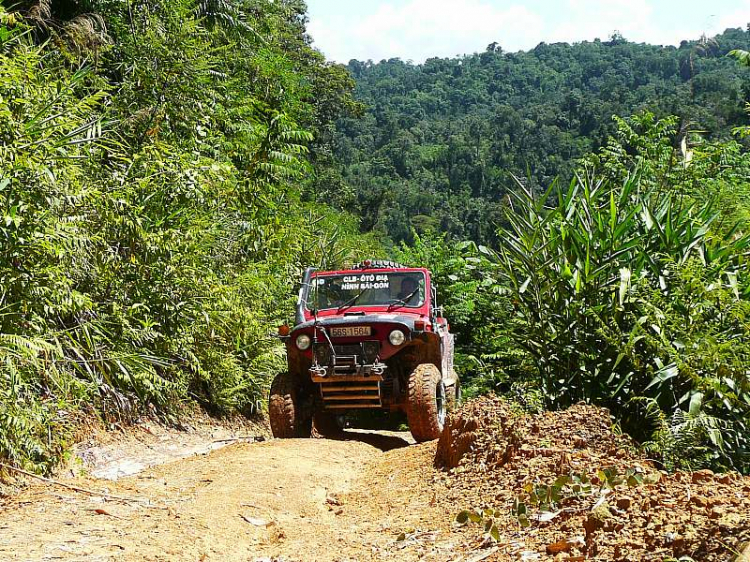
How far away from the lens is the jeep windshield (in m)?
10.8

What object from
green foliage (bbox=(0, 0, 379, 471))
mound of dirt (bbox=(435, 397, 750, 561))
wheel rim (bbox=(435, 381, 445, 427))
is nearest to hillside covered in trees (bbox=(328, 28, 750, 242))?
green foliage (bbox=(0, 0, 379, 471))

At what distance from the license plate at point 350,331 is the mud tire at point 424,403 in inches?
29.2

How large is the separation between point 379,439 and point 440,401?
121 centimetres

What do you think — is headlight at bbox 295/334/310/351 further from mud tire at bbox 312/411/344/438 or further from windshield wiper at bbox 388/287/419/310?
mud tire at bbox 312/411/344/438

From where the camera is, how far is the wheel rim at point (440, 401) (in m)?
9.77

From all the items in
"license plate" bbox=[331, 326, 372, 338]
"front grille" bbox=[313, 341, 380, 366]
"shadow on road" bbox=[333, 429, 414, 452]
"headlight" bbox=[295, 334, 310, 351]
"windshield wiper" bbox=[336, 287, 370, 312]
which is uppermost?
"windshield wiper" bbox=[336, 287, 370, 312]

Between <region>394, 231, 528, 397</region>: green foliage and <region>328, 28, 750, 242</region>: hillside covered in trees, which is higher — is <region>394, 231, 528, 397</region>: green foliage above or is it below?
below

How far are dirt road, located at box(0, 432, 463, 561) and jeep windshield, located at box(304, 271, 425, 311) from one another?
9.87ft

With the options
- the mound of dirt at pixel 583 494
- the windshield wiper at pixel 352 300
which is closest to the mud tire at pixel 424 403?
the windshield wiper at pixel 352 300

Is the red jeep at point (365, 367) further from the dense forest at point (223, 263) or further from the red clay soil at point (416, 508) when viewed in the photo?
the red clay soil at point (416, 508)

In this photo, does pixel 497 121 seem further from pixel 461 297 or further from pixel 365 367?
pixel 365 367

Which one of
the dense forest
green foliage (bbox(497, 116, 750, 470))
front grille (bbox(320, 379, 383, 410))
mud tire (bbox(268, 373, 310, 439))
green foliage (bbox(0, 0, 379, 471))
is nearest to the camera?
green foliage (bbox(497, 116, 750, 470))

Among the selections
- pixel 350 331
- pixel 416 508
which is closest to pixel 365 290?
pixel 350 331

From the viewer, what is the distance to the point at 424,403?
9242 millimetres
